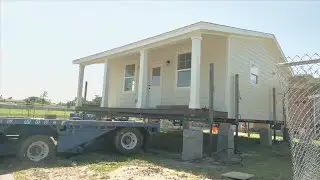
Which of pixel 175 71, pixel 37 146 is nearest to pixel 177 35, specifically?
pixel 175 71

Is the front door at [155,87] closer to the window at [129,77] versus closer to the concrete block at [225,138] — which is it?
the window at [129,77]

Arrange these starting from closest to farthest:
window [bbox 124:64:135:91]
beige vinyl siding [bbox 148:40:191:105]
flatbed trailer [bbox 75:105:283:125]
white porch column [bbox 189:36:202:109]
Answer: flatbed trailer [bbox 75:105:283:125] < white porch column [bbox 189:36:202:109] < beige vinyl siding [bbox 148:40:191:105] < window [bbox 124:64:135:91]

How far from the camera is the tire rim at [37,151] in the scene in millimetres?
7598

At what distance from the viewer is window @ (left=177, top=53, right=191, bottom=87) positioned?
1244cm

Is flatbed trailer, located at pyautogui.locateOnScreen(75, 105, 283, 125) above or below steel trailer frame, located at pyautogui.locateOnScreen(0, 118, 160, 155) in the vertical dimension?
above

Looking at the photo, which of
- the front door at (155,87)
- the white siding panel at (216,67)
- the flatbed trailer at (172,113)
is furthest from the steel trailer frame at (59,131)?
the front door at (155,87)

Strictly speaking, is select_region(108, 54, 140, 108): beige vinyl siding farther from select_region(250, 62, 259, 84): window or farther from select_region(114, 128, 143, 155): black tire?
select_region(114, 128, 143, 155): black tire

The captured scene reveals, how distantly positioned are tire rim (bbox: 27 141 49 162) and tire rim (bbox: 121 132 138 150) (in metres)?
2.27

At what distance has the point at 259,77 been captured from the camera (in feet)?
43.8

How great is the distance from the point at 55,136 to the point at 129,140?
220 cm

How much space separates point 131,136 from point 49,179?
362cm

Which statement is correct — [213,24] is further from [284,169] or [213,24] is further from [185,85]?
[284,169]

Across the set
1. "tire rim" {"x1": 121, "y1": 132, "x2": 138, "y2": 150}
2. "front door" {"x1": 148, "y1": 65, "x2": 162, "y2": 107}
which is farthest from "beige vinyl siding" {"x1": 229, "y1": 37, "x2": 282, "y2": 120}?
"front door" {"x1": 148, "y1": 65, "x2": 162, "y2": 107}

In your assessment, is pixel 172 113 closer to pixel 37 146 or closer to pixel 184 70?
pixel 184 70
